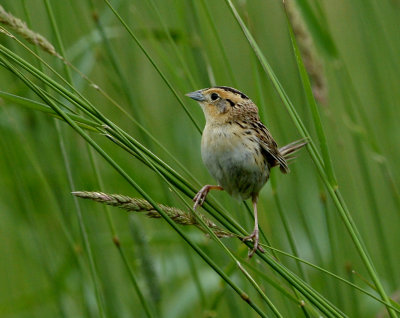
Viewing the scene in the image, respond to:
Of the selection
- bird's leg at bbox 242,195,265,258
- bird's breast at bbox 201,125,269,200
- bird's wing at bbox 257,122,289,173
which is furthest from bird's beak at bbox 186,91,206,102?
bird's leg at bbox 242,195,265,258

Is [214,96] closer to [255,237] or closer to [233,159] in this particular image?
[233,159]

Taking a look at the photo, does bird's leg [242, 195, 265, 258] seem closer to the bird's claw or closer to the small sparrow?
the small sparrow

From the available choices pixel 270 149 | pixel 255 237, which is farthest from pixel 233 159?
pixel 255 237

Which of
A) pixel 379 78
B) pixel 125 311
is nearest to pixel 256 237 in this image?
pixel 125 311

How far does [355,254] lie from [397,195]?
0.87 metres

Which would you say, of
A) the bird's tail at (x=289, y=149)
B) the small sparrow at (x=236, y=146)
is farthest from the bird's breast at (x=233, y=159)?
the bird's tail at (x=289, y=149)

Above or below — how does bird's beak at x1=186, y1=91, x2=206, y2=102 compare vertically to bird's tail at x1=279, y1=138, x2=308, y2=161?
above

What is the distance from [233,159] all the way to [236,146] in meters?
0.08

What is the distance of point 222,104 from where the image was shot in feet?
11.2

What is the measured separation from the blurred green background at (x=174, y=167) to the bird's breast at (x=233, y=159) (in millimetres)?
124

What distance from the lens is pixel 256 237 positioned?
2.90m

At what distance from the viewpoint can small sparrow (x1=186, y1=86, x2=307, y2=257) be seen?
10.6 feet

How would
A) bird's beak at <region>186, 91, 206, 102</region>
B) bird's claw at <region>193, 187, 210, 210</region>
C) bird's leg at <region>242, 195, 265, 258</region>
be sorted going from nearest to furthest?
bird's leg at <region>242, 195, 265, 258</region>, bird's claw at <region>193, 187, 210, 210</region>, bird's beak at <region>186, 91, 206, 102</region>

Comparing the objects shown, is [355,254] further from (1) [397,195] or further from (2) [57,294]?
(2) [57,294]
